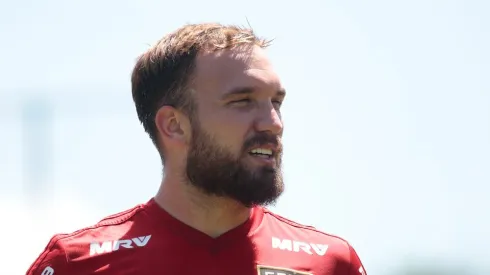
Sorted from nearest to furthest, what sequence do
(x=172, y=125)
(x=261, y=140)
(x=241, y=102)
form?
(x=261, y=140)
(x=241, y=102)
(x=172, y=125)

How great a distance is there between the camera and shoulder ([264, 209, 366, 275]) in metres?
4.47

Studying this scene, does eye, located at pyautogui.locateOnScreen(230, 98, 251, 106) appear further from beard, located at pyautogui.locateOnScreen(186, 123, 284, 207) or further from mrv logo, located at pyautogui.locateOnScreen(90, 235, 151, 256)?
mrv logo, located at pyautogui.locateOnScreen(90, 235, 151, 256)

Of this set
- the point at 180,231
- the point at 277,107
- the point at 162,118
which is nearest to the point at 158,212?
the point at 180,231

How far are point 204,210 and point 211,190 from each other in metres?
0.12

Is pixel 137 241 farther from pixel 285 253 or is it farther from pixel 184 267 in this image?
pixel 285 253

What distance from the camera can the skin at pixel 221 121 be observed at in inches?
169

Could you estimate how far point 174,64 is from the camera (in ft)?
15.3

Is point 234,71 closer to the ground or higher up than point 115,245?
higher up

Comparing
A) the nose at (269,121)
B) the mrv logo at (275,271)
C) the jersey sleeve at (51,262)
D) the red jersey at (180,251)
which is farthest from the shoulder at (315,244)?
the jersey sleeve at (51,262)

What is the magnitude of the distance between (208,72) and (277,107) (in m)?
0.38

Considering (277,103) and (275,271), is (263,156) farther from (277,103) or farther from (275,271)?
(275,271)

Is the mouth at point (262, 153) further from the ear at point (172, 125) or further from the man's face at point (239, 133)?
the ear at point (172, 125)

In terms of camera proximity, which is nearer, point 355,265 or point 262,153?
point 262,153

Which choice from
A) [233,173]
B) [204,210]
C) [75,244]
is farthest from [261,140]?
[75,244]
